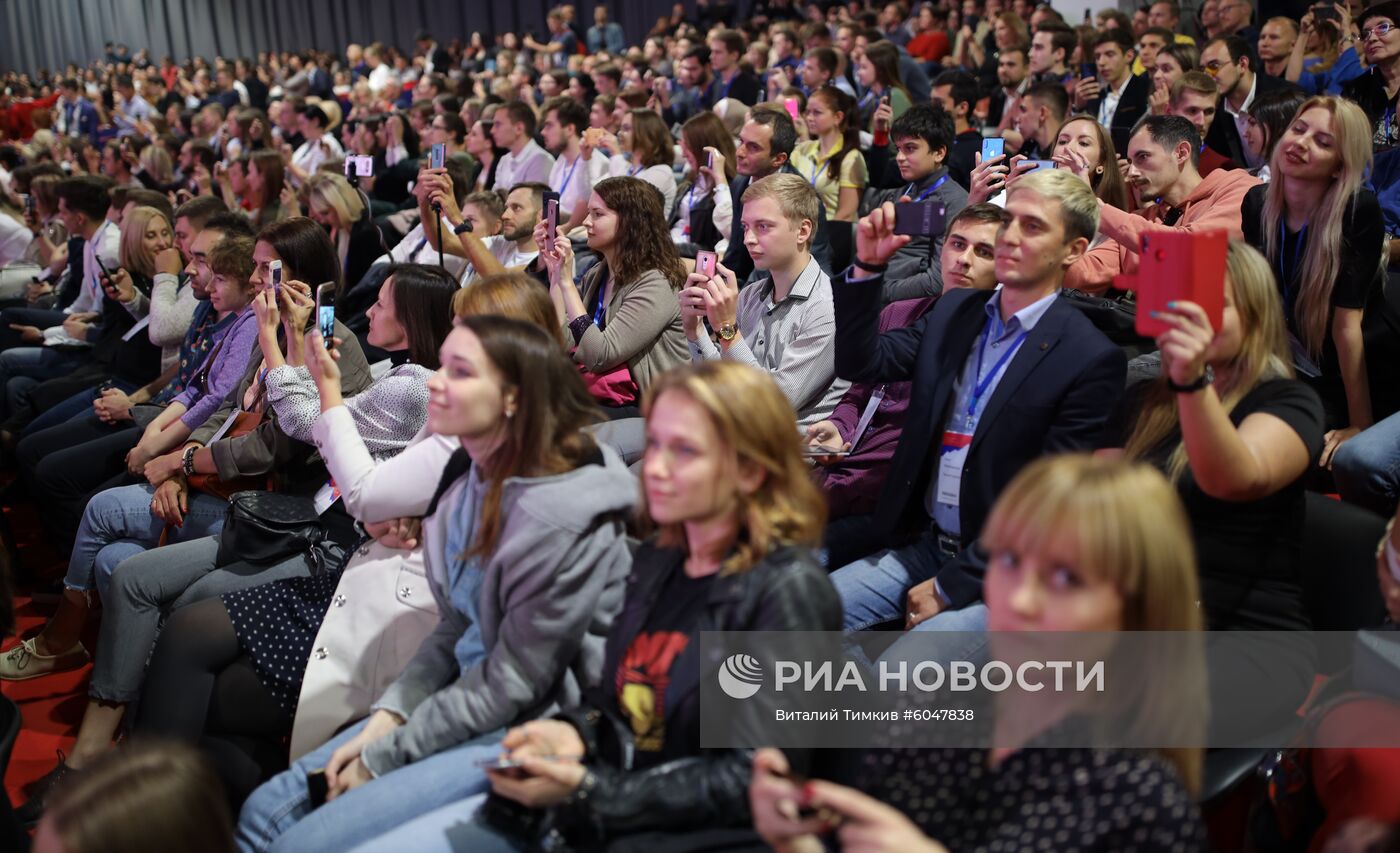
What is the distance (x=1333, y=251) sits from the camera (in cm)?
289

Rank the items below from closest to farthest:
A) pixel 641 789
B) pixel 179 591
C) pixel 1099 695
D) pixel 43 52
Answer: pixel 1099 695 → pixel 641 789 → pixel 179 591 → pixel 43 52

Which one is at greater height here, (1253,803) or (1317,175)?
(1317,175)

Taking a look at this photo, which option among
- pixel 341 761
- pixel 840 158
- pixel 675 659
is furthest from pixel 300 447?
pixel 840 158

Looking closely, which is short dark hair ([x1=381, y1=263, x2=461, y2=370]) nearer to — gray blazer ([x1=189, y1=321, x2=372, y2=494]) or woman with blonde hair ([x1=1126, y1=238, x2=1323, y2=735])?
gray blazer ([x1=189, y1=321, x2=372, y2=494])

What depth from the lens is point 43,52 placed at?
21703 mm

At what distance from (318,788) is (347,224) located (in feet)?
12.2

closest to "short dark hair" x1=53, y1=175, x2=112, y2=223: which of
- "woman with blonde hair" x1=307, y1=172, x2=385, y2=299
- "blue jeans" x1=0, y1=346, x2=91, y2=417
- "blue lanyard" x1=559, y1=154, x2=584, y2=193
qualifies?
"blue jeans" x1=0, y1=346, x2=91, y2=417

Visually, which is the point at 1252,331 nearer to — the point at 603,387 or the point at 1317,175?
the point at 1317,175

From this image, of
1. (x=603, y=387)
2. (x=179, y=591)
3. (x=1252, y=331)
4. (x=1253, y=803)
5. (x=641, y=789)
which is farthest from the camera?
(x=603, y=387)

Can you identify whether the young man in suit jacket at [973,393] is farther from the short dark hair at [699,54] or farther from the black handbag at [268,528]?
the short dark hair at [699,54]

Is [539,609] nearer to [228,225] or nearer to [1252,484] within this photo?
[1252,484]

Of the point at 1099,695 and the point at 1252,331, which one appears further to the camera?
the point at 1252,331

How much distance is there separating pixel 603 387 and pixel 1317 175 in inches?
75.0

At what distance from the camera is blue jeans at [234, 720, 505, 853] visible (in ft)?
6.04
